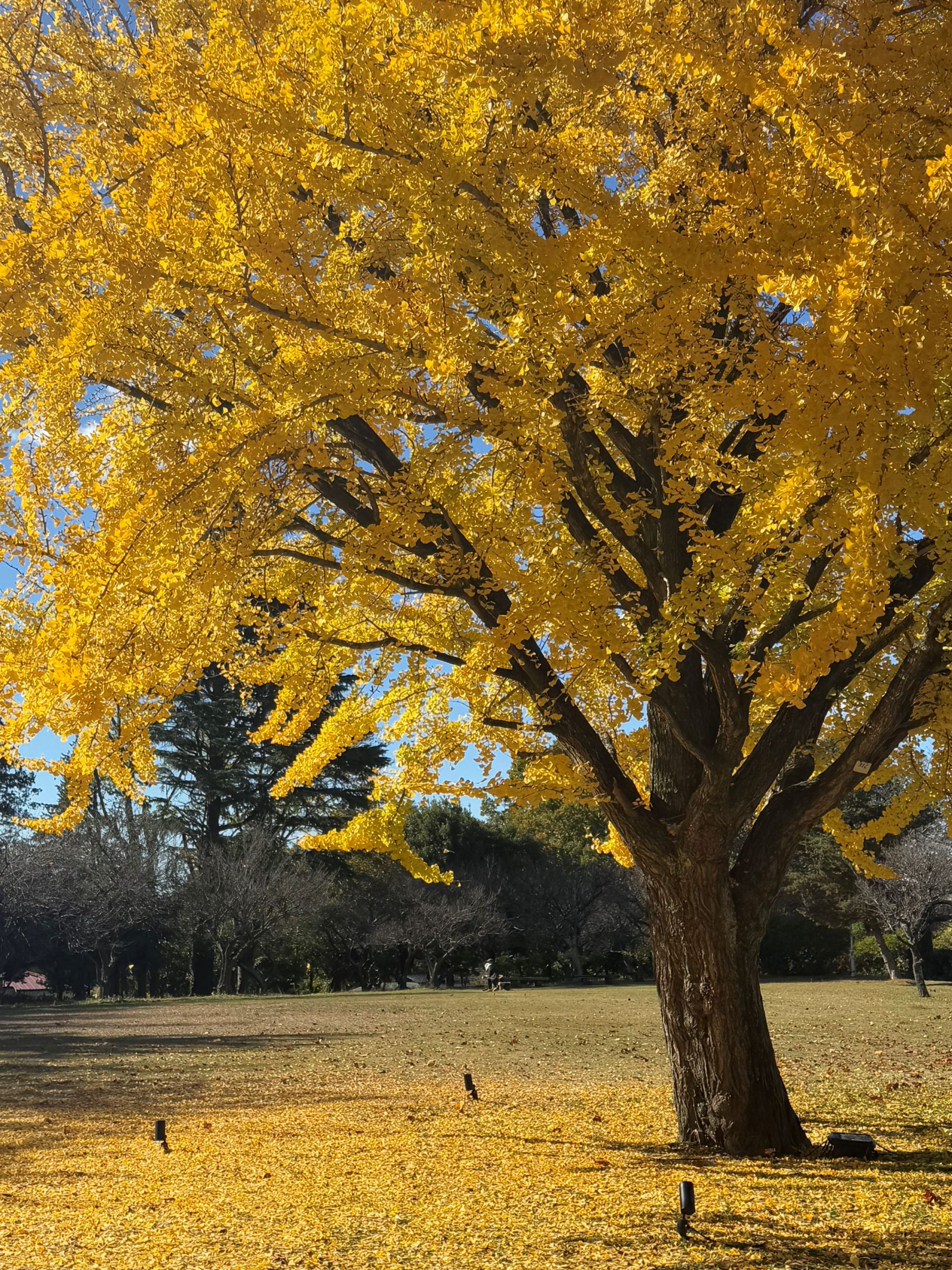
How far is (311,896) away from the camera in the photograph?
29.1 metres

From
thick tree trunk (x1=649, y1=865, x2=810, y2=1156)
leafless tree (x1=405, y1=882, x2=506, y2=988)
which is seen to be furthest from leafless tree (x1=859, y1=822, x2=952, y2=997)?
thick tree trunk (x1=649, y1=865, x2=810, y2=1156)

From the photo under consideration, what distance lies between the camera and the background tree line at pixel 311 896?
95.6 ft

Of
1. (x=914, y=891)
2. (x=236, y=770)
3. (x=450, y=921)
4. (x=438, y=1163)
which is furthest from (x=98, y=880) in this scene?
(x=438, y=1163)

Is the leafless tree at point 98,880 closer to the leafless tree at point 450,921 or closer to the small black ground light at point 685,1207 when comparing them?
the leafless tree at point 450,921

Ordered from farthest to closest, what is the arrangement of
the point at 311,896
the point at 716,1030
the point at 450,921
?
the point at 450,921 < the point at 311,896 < the point at 716,1030

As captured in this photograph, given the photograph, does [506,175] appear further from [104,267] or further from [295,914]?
[295,914]

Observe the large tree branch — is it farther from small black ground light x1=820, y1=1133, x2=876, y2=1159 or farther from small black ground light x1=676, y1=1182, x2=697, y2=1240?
small black ground light x1=676, y1=1182, x2=697, y2=1240

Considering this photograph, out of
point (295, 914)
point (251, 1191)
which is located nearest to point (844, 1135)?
point (251, 1191)

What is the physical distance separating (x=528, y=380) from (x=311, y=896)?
1056 inches

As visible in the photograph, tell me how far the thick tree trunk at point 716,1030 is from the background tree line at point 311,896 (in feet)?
77.2

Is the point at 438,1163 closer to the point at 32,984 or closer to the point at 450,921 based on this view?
the point at 450,921

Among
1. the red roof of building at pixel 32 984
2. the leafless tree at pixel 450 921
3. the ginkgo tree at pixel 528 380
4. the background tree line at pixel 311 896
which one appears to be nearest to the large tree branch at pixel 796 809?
the ginkgo tree at pixel 528 380

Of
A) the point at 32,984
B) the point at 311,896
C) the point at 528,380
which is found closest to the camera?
the point at 528,380

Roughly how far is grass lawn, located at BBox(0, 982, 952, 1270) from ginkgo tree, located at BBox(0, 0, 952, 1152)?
1.22 m
